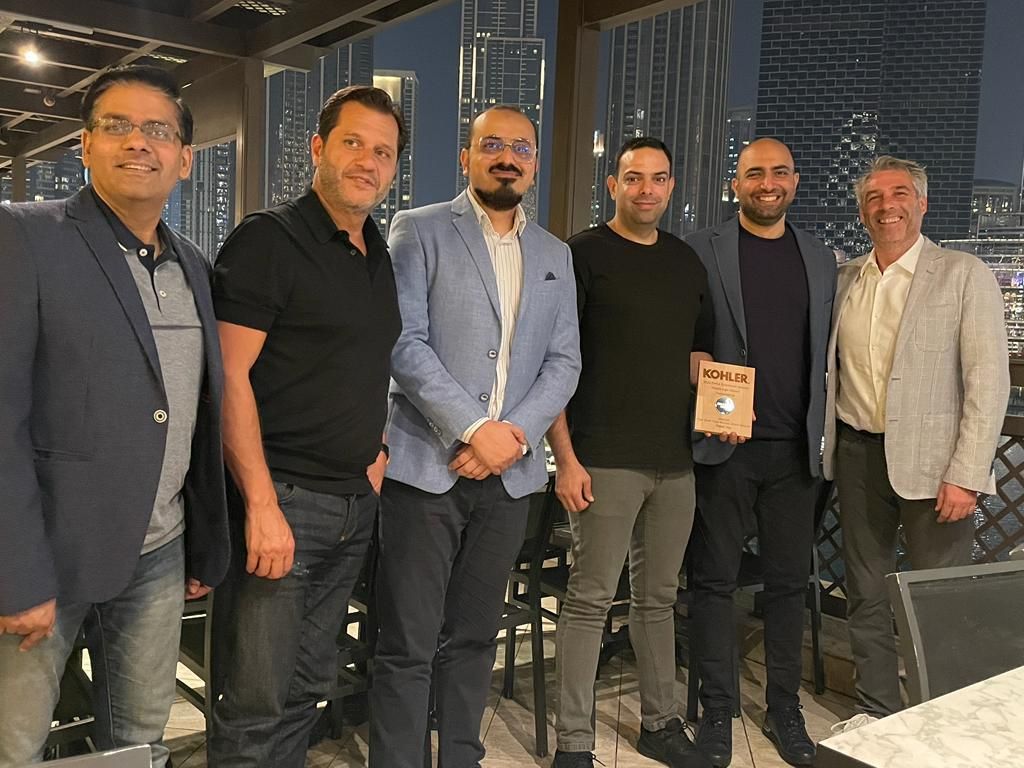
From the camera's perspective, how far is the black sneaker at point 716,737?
2.68 m

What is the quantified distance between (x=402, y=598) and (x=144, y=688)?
0.67 m

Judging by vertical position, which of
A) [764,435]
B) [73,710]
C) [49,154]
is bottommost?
[73,710]

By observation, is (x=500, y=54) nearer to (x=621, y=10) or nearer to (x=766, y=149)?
(x=621, y=10)

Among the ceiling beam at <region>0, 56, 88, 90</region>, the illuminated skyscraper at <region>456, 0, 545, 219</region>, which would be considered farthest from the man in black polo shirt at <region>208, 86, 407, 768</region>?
the ceiling beam at <region>0, 56, 88, 90</region>

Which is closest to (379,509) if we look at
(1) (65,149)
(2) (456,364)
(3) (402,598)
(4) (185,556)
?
(3) (402,598)

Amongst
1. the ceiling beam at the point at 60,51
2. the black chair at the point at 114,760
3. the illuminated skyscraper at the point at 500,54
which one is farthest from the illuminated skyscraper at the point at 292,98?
the black chair at the point at 114,760

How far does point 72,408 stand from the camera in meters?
1.49

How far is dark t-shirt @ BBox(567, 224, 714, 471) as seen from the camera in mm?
2516

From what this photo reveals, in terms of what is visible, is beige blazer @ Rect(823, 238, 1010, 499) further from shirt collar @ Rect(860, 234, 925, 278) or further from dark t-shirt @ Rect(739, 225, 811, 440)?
dark t-shirt @ Rect(739, 225, 811, 440)

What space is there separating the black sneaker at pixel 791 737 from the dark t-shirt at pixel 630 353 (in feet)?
3.15

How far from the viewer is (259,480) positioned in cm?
179

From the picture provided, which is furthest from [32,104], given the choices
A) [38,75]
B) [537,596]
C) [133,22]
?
[537,596]

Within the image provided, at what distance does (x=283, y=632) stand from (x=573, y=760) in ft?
3.60

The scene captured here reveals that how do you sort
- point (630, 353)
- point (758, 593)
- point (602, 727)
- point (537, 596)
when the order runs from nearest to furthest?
point (630, 353) < point (537, 596) < point (602, 727) < point (758, 593)
